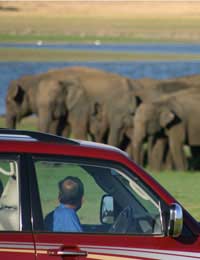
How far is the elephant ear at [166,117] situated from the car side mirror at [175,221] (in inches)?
693

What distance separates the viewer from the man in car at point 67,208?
682 centimetres

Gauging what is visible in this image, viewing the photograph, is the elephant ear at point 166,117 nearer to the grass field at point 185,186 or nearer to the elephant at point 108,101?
the grass field at point 185,186

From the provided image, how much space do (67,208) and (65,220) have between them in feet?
0.42

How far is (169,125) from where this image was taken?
971 inches

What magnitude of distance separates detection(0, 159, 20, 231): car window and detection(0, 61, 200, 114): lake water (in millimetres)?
40771

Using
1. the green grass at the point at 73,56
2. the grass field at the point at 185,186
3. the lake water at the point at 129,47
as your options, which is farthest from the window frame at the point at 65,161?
the lake water at the point at 129,47

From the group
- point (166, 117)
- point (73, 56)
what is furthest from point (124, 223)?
point (73, 56)

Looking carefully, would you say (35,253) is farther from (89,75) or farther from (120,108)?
(89,75)

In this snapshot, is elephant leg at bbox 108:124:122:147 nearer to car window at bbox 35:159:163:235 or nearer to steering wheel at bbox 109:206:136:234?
car window at bbox 35:159:163:235

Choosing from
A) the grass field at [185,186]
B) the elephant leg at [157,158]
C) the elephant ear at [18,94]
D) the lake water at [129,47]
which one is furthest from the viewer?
the lake water at [129,47]

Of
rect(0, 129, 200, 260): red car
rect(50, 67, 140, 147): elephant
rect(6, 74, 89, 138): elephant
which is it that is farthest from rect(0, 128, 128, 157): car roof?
rect(6, 74, 89, 138): elephant

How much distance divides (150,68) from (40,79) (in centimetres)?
2708

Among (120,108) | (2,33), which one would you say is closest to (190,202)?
(120,108)

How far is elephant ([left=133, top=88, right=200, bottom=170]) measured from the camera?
2422 centimetres
